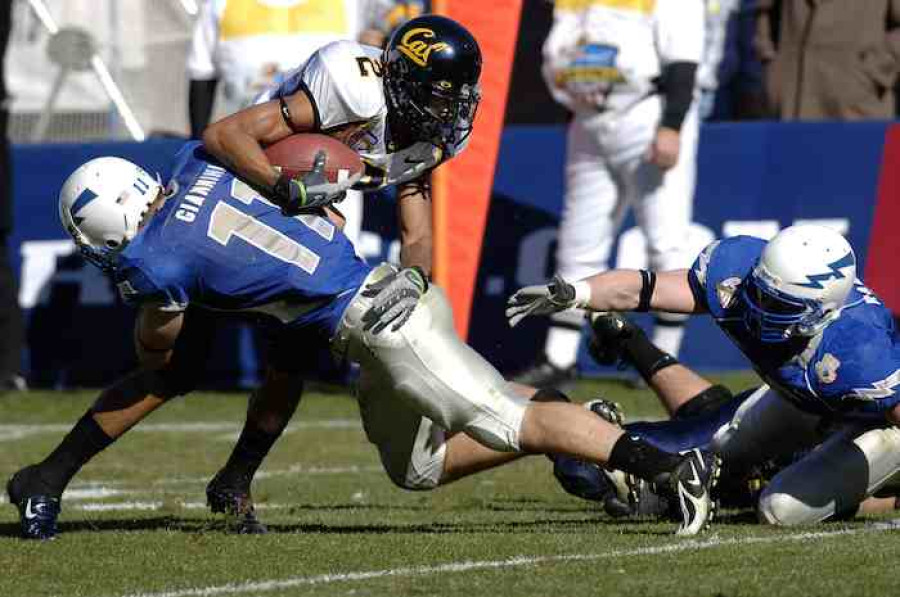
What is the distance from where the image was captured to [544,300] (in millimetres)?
6250

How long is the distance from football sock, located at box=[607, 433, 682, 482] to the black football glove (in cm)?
114

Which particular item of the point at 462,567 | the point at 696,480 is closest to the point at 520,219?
the point at 696,480

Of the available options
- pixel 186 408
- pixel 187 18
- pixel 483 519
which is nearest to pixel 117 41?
pixel 187 18

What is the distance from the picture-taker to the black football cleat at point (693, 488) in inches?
228

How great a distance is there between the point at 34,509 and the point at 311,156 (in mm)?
1383

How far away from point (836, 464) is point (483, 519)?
1171 millimetres

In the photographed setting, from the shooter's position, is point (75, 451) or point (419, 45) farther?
point (75, 451)

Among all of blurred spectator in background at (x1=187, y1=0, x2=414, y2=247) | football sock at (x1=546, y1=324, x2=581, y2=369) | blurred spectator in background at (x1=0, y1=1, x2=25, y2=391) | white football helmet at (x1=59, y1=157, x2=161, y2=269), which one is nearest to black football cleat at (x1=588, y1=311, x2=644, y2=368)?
white football helmet at (x1=59, y1=157, x2=161, y2=269)

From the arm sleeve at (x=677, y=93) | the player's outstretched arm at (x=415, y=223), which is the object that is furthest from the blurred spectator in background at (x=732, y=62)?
the player's outstretched arm at (x=415, y=223)

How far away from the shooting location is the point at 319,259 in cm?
599

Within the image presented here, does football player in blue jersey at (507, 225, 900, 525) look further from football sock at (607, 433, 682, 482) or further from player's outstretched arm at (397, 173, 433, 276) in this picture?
football sock at (607, 433, 682, 482)

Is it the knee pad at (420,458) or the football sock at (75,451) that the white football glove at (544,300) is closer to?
the knee pad at (420,458)

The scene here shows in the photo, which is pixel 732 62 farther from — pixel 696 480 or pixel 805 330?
pixel 696 480

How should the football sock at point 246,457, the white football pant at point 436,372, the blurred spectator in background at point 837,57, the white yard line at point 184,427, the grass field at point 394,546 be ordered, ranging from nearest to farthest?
the grass field at point 394,546 < the white football pant at point 436,372 < the football sock at point 246,457 < the white yard line at point 184,427 < the blurred spectator in background at point 837,57
